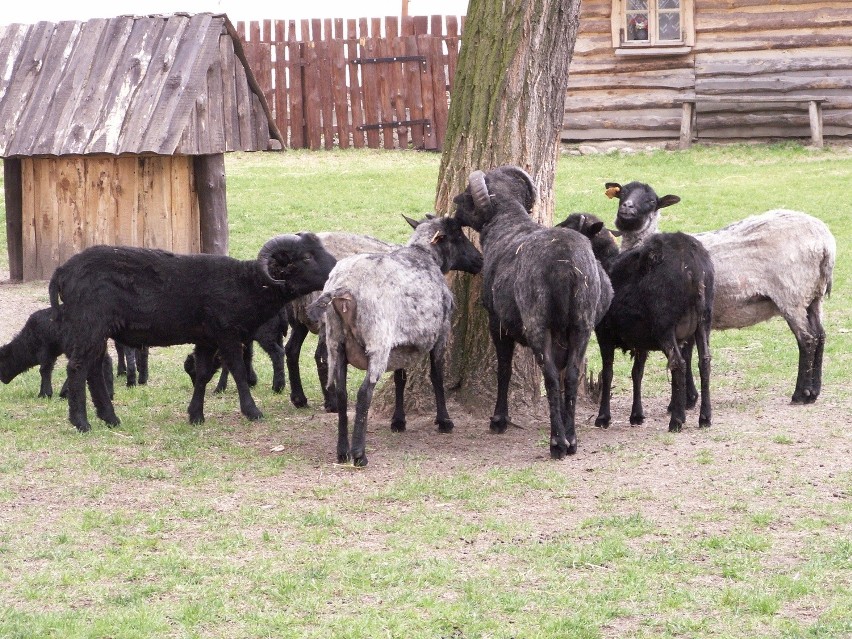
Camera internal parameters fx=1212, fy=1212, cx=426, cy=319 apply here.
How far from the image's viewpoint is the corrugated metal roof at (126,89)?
13953 millimetres

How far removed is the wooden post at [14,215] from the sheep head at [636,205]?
8.57 m

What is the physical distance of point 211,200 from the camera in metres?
14.8

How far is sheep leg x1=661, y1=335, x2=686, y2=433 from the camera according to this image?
8.67 meters

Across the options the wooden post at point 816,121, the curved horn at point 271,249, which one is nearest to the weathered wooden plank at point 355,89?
the wooden post at point 816,121

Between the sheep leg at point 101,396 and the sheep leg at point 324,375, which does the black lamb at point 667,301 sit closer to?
the sheep leg at point 324,375

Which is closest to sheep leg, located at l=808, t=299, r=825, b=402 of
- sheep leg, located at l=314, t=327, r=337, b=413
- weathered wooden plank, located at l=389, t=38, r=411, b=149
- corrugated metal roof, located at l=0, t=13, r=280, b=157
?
sheep leg, located at l=314, t=327, r=337, b=413

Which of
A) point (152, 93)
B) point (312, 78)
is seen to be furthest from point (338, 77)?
point (152, 93)

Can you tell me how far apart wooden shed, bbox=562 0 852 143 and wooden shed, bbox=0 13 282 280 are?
10.8m

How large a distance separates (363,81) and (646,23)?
5844mm

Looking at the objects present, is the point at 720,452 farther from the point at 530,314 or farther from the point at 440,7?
the point at 440,7

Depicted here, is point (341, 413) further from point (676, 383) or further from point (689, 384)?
point (689, 384)

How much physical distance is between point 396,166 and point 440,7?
31.6 m

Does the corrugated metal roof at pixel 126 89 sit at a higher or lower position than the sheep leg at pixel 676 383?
higher

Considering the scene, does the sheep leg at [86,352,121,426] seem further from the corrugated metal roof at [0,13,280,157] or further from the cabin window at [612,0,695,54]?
the cabin window at [612,0,695,54]
